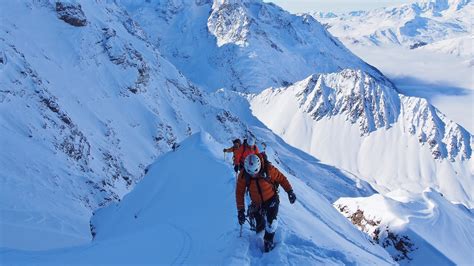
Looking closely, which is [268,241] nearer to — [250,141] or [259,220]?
[259,220]

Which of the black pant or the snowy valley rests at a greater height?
Answer: the black pant

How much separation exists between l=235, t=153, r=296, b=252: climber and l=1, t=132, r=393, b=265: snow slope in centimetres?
75

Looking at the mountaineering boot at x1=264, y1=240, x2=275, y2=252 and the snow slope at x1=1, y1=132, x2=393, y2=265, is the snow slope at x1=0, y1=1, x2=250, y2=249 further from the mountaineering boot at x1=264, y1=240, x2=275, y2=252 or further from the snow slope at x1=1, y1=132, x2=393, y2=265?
the mountaineering boot at x1=264, y1=240, x2=275, y2=252

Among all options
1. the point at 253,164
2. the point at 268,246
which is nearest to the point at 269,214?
the point at 268,246

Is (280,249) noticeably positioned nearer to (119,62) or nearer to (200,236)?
(200,236)

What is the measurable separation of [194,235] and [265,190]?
156 inches

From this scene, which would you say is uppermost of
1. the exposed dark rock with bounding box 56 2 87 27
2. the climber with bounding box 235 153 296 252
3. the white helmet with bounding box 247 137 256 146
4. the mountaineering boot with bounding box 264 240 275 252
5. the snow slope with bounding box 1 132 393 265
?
the climber with bounding box 235 153 296 252

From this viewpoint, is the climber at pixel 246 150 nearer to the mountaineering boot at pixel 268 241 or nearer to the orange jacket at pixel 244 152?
the orange jacket at pixel 244 152

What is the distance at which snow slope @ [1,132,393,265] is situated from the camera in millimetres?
13680

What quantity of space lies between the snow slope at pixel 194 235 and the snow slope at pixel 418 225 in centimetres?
2867

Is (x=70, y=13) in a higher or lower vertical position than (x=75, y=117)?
higher

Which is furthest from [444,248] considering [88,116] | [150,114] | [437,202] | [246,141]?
[150,114]

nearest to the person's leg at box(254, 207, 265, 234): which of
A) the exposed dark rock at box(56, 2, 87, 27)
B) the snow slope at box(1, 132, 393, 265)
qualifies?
the snow slope at box(1, 132, 393, 265)

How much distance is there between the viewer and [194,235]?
1603cm
